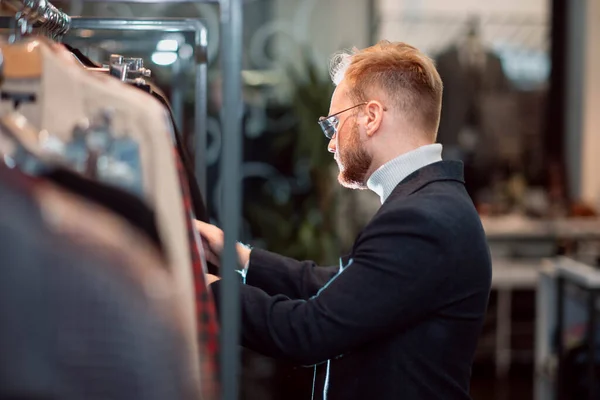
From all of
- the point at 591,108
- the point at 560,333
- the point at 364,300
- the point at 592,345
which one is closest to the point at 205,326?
the point at 364,300

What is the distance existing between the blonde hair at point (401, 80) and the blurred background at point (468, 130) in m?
2.39

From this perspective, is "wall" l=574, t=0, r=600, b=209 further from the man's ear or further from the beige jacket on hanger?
the beige jacket on hanger

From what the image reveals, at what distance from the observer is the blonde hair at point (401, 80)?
1501 mm

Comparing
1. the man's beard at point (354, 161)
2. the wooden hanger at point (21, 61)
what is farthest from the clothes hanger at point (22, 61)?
the man's beard at point (354, 161)

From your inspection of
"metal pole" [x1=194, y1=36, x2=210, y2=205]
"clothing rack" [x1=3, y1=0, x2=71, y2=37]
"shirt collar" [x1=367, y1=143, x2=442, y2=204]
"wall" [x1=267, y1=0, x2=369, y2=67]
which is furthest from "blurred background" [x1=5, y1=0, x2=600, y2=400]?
"clothing rack" [x1=3, y1=0, x2=71, y2=37]

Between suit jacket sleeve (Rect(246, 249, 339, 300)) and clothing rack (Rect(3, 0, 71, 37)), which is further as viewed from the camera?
suit jacket sleeve (Rect(246, 249, 339, 300))

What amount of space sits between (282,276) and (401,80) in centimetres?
48

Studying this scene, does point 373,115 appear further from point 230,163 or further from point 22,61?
point 22,61

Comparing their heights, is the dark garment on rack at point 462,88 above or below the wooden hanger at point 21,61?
below

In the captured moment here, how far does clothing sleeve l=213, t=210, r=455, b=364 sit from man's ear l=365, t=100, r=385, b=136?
22 cm

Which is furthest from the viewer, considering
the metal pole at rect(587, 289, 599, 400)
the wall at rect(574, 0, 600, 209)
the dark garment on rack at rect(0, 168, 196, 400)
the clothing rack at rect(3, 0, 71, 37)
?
the wall at rect(574, 0, 600, 209)

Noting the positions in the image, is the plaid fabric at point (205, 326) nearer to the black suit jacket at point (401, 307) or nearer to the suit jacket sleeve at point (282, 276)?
the black suit jacket at point (401, 307)

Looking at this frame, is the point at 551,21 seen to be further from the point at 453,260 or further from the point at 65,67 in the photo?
the point at 65,67

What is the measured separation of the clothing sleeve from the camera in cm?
128
